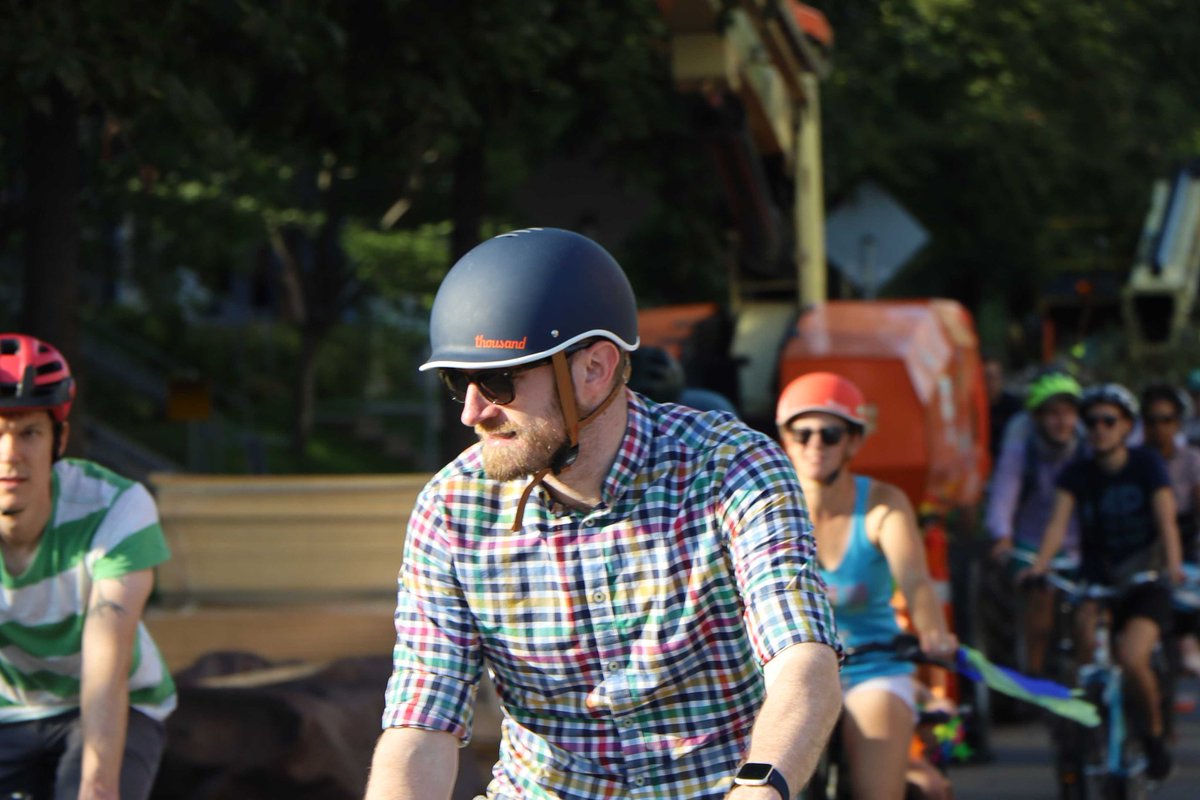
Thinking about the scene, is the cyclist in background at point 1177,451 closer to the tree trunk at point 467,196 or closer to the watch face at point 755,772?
the tree trunk at point 467,196

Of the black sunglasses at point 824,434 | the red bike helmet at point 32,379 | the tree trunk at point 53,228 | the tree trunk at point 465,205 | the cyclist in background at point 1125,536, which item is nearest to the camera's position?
the red bike helmet at point 32,379

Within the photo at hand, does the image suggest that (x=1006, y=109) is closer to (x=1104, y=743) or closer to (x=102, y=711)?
(x=1104, y=743)

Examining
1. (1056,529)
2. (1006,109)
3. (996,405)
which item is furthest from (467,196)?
(1056,529)

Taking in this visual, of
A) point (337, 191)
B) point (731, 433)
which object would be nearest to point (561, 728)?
point (731, 433)

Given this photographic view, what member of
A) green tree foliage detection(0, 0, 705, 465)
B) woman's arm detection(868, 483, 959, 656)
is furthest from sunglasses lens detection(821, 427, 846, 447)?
green tree foliage detection(0, 0, 705, 465)

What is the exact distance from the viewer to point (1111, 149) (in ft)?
70.1

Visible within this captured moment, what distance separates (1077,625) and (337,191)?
51.4ft

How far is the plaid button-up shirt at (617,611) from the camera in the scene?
3170 millimetres

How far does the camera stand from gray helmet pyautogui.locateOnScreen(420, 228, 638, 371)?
10.0ft

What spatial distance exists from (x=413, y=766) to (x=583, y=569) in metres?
0.39

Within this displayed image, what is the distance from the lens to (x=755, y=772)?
9.41 feet

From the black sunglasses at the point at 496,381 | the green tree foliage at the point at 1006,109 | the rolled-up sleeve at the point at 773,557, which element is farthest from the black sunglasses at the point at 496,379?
the green tree foliage at the point at 1006,109

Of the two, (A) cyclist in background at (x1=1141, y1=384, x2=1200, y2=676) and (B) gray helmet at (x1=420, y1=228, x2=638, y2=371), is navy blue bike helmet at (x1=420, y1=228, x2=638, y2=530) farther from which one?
(A) cyclist in background at (x1=1141, y1=384, x2=1200, y2=676)

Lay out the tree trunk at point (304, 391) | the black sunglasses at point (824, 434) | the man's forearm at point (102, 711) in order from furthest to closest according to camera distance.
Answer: the tree trunk at point (304, 391)
the black sunglasses at point (824, 434)
the man's forearm at point (102, 711)
